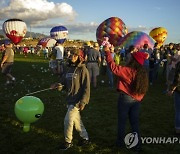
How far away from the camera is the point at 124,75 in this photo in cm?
554

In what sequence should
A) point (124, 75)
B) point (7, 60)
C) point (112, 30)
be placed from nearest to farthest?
point (124, 75) → point (7, 60) → point (112, 30)

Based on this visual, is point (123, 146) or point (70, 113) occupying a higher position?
point (70, 113)

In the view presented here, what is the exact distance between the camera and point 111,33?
2917cm

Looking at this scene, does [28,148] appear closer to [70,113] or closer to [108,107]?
[70,113]

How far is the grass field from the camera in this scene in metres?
6.18

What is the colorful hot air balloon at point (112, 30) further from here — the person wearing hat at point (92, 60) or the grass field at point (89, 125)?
the grass field at point (89, 125)

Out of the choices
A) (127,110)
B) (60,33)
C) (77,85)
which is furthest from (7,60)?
(60,33)

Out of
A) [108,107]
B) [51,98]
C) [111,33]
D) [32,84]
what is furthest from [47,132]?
[111,33]

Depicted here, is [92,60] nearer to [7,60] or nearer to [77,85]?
[7,60]

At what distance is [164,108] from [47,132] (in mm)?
4479

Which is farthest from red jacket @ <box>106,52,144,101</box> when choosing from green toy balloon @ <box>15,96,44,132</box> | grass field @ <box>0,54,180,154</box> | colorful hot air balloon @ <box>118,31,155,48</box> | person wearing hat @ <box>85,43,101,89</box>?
colorful hot air balloon @ <box>118,31,155,48</box>

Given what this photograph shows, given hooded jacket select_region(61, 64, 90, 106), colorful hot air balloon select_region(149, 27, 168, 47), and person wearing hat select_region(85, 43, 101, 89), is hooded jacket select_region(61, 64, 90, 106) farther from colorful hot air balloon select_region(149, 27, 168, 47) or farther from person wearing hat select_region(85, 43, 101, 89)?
colorful hot air balloon select_region(149, 27, 168, 47)

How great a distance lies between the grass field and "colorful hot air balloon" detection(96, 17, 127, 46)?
17.3 metres

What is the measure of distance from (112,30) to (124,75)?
2424 cm
